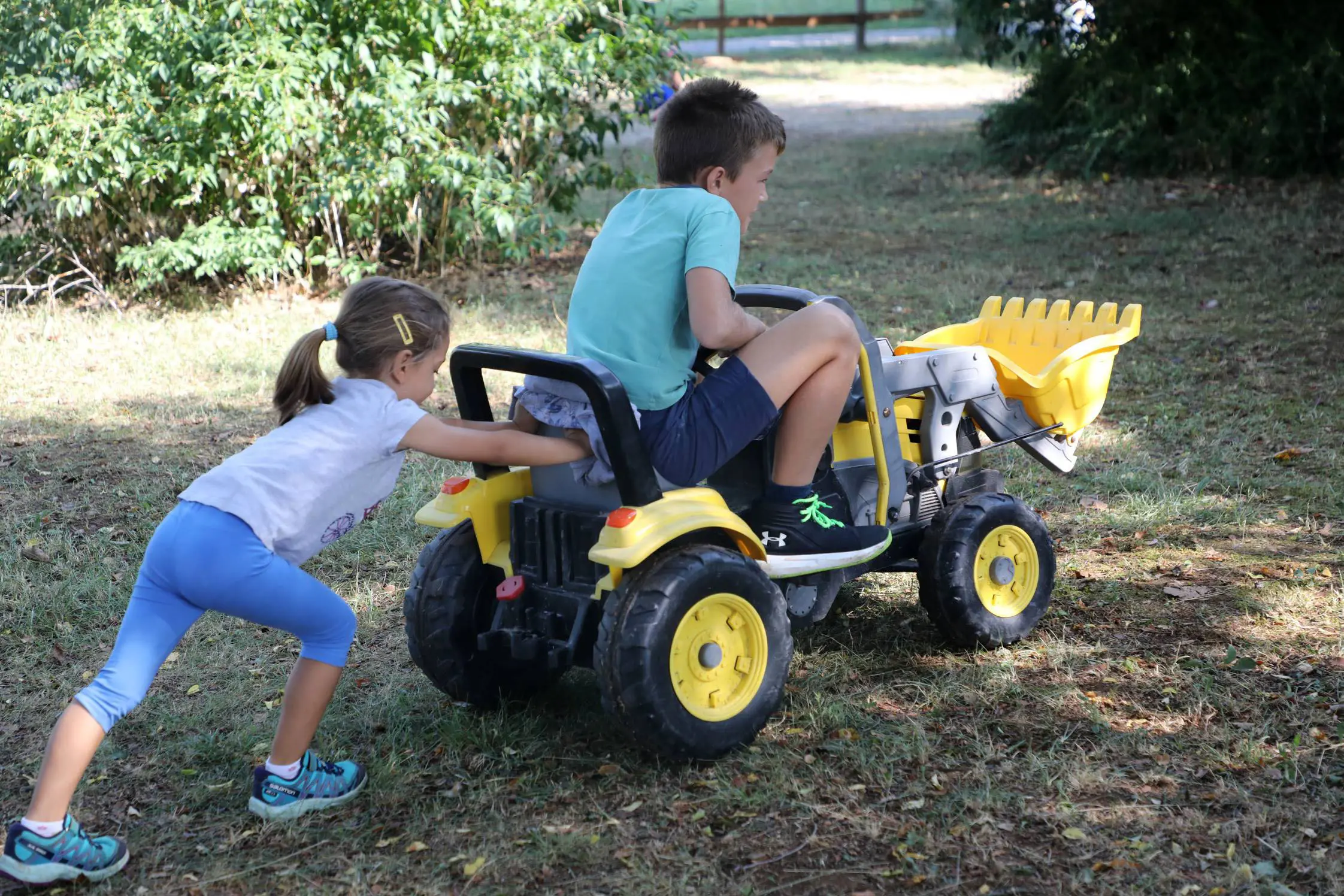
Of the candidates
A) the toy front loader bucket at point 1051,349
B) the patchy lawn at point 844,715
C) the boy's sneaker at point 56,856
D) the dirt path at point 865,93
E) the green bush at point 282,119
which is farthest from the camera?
the dirt path at point 865,93

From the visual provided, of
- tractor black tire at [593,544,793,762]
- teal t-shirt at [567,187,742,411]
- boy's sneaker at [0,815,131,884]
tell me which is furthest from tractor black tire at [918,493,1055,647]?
boy's sneaker at [0,815,131,884]

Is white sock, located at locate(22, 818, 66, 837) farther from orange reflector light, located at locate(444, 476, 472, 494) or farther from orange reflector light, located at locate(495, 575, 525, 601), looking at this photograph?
orange reflector light, located at locate(444, 476, 472, 494)

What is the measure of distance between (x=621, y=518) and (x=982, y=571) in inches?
50.5

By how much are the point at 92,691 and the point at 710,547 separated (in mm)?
1331

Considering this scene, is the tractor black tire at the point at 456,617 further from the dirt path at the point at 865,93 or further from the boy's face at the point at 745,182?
the dirt path at the point at 865,93

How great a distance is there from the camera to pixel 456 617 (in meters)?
3.28

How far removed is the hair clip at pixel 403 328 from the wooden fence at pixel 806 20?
955 inches

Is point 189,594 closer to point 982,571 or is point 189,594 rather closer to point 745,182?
point 745,182

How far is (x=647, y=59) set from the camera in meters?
8.48

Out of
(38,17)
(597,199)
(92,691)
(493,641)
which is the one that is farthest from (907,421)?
(597,199)

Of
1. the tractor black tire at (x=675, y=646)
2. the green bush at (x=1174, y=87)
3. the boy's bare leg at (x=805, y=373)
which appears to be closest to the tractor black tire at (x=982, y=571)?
the boy's bare leg at (x=805, y=373)

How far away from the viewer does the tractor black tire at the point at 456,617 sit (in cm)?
327

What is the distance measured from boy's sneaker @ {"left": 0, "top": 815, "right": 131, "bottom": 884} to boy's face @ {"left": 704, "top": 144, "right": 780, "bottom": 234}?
1.93 meters

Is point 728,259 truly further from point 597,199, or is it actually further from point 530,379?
point 597,199
